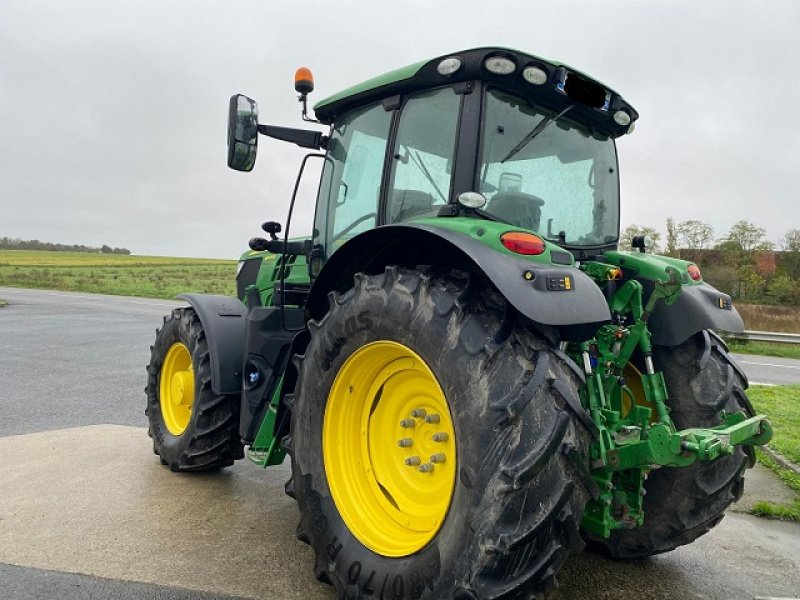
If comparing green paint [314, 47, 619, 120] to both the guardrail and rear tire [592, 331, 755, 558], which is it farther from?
the guardrail

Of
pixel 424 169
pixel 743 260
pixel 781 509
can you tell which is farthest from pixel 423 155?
pixel 743 260

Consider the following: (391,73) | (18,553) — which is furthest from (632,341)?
(18,553)

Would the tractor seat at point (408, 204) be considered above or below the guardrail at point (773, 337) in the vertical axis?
above

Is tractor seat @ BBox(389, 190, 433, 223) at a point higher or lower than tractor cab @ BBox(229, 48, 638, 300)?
lower

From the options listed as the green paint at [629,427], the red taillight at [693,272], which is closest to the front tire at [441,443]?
the green paint at [629,427]

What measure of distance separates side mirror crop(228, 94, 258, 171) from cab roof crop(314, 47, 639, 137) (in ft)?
1.79

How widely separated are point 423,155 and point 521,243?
0.97 metres

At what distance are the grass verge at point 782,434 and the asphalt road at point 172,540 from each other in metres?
0.19

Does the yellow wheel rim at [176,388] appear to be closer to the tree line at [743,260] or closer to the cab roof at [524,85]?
the cab roof at [524,85]

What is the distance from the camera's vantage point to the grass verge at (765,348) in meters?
15.1

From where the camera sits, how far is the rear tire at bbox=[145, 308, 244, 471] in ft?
13.1

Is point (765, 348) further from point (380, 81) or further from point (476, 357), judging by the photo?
point (476, 357)

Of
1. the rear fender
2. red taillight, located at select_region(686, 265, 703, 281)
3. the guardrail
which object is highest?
red taillight, located at select_region(686, 265, 703, 281)

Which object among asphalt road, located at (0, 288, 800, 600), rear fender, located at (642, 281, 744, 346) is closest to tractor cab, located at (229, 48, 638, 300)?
rear fender, located at (642, 281, 744, 346)
